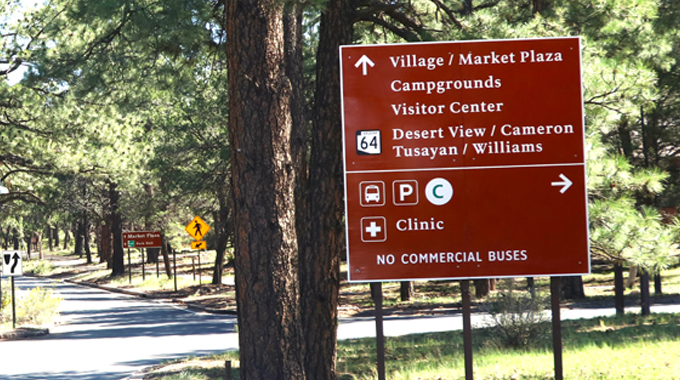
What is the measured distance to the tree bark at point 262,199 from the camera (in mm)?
6426

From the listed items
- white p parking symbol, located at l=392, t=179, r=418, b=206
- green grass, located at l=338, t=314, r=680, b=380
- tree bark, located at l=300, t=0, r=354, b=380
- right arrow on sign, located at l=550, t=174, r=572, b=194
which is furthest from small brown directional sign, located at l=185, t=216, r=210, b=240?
right arrow on sign, located at l=550, t=174, r=572, b=194

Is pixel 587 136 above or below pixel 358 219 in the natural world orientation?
above

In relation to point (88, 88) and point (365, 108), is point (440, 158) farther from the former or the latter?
point (88, 88)

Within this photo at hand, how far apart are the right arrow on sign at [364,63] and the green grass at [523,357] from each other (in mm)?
4375

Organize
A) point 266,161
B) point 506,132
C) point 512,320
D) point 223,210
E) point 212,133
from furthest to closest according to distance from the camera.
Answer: point 223,210 → point 212,133 → point 512,320 → point 266,161 → point 506,132

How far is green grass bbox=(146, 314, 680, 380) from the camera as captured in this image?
8562mm

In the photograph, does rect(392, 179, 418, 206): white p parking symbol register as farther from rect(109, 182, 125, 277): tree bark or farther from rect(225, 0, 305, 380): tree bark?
rect(109, 182, 125, 277): tree bark

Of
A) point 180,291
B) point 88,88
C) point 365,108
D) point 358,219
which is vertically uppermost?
point 88,88

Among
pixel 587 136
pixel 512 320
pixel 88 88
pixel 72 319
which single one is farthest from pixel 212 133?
pixel 587 136

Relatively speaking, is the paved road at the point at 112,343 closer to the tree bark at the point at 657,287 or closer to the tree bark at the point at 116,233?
the tree bark at the point at 657,287

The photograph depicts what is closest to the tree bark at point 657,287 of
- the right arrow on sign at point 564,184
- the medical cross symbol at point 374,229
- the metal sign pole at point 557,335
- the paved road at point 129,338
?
the paved road at point 129,338

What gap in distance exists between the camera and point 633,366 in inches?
338

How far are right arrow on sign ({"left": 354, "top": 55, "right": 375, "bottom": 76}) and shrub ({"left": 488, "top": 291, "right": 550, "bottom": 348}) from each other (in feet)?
22.1

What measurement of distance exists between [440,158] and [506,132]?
61 cm
